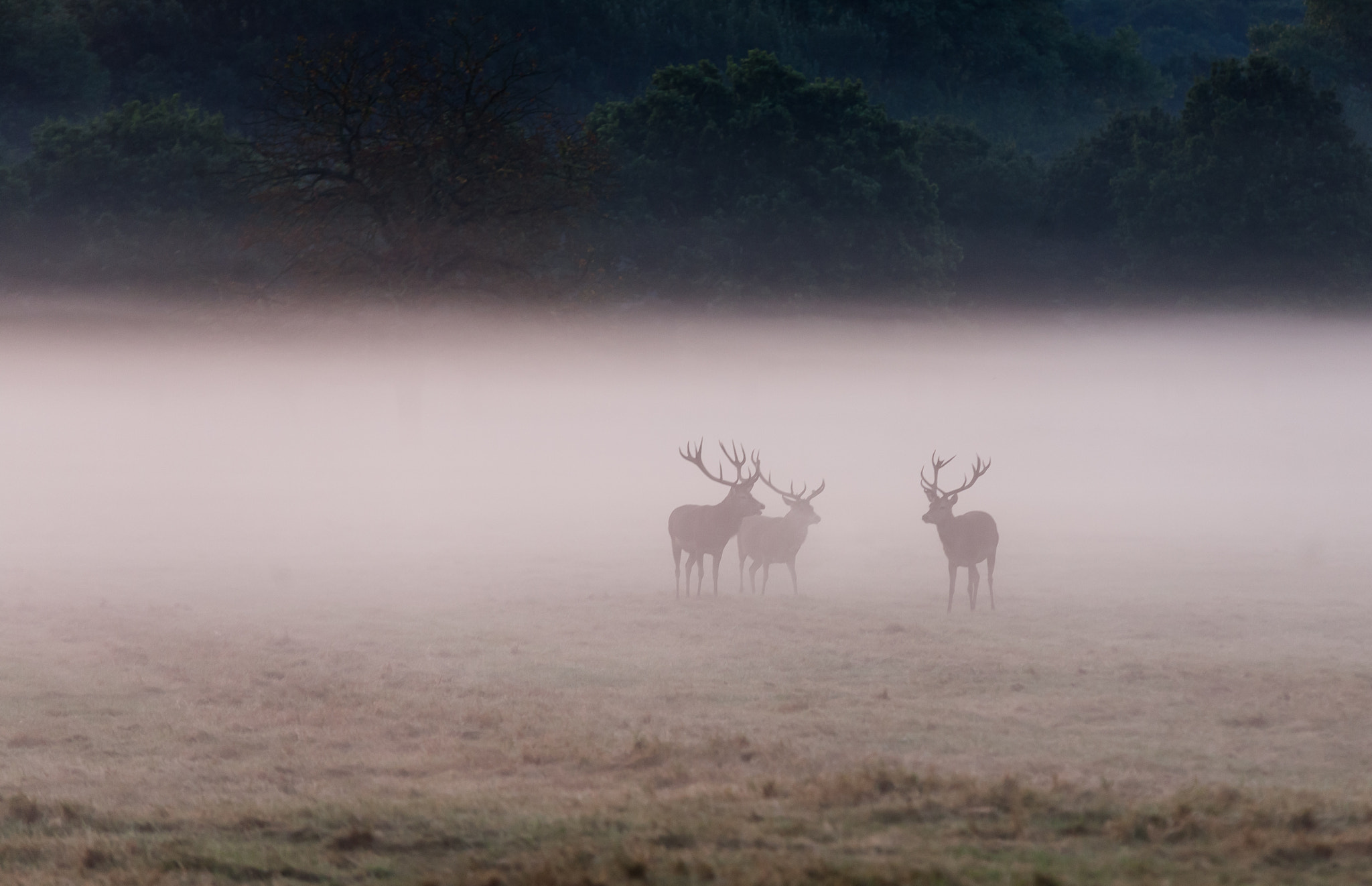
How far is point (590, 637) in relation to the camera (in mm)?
19672

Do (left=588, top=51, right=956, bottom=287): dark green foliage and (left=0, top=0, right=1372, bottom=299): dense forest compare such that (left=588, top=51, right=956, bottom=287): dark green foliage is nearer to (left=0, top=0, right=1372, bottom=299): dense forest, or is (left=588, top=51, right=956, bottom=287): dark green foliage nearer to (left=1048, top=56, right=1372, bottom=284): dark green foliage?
(left=0, top=0, right=1372, bottom=299): dense forest

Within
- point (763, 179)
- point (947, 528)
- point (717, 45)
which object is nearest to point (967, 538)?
point (947, 528)

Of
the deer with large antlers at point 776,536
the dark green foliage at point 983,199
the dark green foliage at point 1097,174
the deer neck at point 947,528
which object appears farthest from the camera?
the dark green foliage at point 983,199

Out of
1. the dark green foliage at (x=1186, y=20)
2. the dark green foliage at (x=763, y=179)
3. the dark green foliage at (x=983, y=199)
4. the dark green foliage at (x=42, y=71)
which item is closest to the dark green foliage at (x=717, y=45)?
the dark green foliage at (x=42, y=71)

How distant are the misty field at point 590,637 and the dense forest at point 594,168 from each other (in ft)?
8.08

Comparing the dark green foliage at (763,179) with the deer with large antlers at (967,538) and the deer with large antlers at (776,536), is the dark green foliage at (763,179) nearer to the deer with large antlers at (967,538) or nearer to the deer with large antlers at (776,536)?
the deer with large antlers at (776,536)

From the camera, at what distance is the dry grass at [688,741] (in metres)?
9.59

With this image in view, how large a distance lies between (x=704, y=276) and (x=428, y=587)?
29.5 metres

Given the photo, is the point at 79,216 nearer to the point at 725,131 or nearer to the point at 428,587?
the point at 725,131

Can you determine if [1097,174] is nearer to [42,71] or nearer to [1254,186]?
[1254,186]

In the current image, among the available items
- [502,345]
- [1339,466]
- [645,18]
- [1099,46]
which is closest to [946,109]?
[1099,46]

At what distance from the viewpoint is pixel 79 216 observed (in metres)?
48.1

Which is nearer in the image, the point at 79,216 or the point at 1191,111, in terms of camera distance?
the point at 79,216

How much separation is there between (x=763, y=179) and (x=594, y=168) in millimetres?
14395
